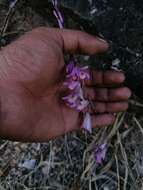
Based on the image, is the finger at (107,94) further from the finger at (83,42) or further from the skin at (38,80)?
the finger at (83,42)

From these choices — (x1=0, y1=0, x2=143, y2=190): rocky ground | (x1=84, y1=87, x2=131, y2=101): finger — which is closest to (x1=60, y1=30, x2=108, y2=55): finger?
(x1=0, y1=0, x2=143, y2=190): rocky ground

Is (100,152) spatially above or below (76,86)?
below

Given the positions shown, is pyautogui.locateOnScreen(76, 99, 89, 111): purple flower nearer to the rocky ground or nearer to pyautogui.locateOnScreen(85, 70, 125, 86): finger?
pyautogui.locateOnScreen(85, 70, 125, 86): finger

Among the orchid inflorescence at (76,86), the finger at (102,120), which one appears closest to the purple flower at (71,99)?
the orchid inflorescence at (76,86)

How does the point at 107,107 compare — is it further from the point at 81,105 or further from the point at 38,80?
the point at 38,80

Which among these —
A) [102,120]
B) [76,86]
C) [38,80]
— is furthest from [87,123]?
[38,80]
